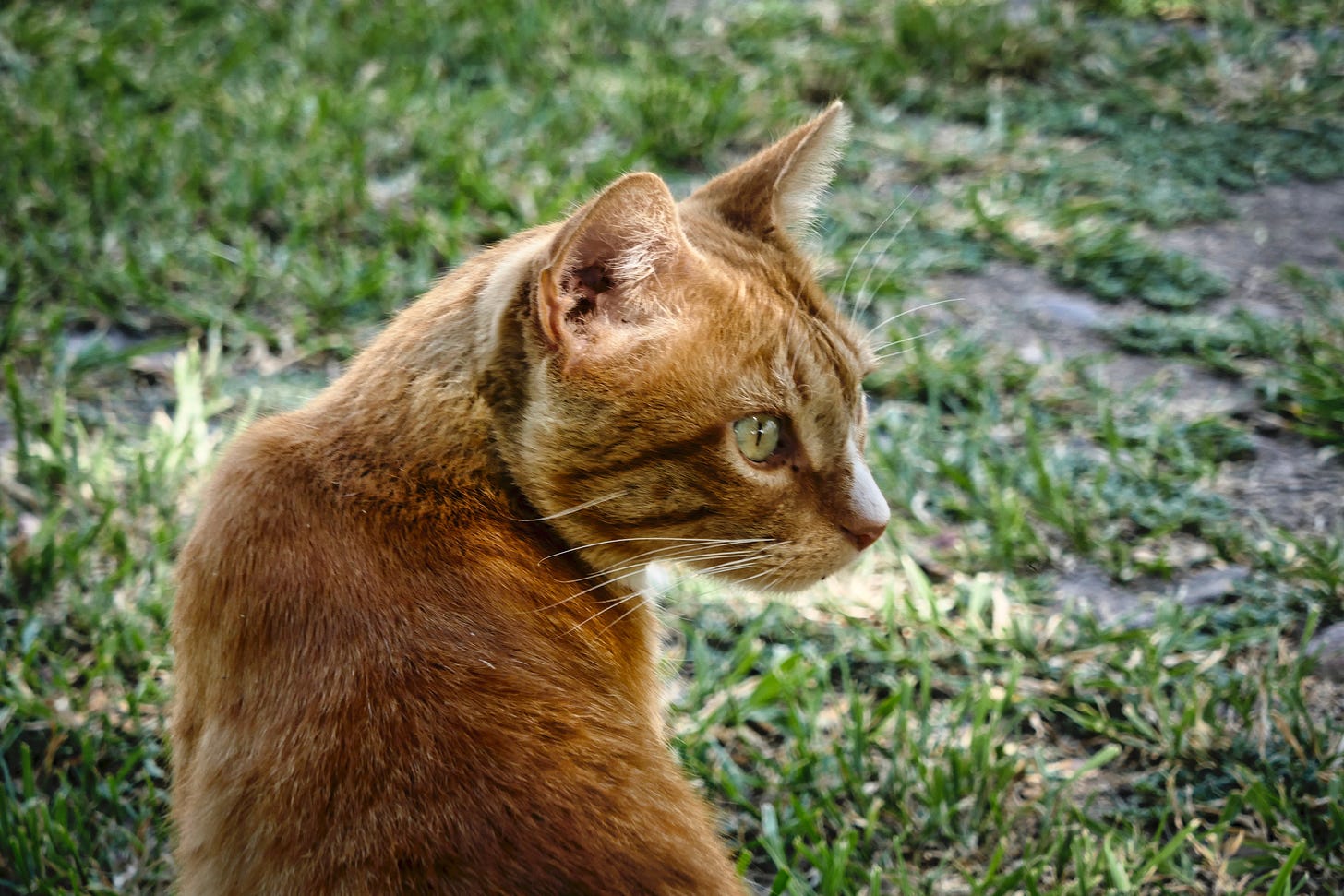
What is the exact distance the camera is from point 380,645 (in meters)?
1.81

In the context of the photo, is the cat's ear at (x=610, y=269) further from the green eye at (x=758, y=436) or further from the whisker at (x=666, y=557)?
the whisker at (x=666, y=557)

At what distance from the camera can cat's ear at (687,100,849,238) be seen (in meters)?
2.42

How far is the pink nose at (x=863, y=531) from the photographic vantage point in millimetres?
2275

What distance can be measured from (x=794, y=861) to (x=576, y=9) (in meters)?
4.70

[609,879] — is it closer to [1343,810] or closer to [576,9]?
[1343,810]

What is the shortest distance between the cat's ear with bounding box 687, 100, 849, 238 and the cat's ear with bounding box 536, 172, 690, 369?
17.0 inches

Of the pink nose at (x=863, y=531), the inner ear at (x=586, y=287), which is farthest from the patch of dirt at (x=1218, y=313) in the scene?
the inner ear at (x=586, y=287)

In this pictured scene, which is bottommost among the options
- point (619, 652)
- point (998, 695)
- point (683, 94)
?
point (998, 695)

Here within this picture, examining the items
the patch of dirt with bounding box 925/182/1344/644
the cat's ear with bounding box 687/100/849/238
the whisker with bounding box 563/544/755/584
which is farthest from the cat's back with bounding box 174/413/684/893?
the patch of dirt with bounding box 925/182/1344/644

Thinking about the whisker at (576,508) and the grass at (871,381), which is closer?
the whisker at (576,508)

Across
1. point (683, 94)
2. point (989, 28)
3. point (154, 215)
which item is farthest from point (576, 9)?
point (154, 215)

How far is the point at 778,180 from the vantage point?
96.4 inches

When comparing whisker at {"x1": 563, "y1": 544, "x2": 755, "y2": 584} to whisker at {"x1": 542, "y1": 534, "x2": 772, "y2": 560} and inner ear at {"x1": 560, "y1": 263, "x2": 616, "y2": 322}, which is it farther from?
inner ear at {"x1": 560, "y1": 263, "x2": 616, "y2": 322}

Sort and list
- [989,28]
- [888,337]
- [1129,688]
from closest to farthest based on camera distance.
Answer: [1129,688], [888,337], [989,28]
